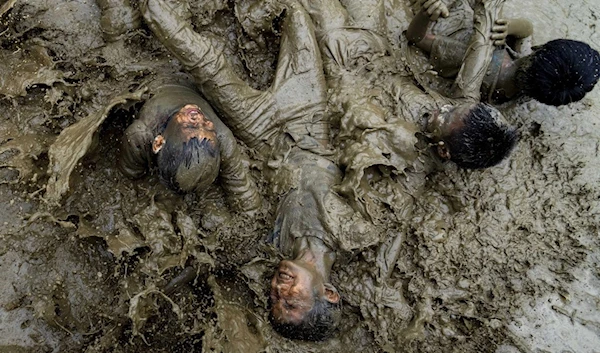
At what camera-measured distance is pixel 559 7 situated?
5.12 metres

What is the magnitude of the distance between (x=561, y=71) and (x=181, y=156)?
2.67 m

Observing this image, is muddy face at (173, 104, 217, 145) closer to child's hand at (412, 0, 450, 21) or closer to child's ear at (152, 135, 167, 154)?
child's ear at (152, 135, 167, 154)

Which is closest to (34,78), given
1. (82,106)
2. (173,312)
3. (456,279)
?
(82,106)

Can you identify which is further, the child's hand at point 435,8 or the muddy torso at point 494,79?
the muddy torso at point 494,79

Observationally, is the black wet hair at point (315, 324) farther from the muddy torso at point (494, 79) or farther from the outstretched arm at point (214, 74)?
the muddy torso at point (494, 79)

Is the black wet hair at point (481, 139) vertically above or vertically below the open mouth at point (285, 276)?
above

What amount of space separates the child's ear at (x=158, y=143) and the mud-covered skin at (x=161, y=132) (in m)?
0.12

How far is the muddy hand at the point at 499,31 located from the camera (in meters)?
4.23

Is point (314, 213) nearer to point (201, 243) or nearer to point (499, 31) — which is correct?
point (201, 243)

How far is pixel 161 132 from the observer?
3.59 metres

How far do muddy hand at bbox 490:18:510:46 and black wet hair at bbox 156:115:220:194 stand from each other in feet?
7.51

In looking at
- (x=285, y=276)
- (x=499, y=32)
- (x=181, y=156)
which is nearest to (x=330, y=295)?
(x=285, y=276)

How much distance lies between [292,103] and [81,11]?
5.58ft

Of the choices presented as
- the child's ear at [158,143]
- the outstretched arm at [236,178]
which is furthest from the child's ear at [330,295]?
the child's ear at [158,143]
